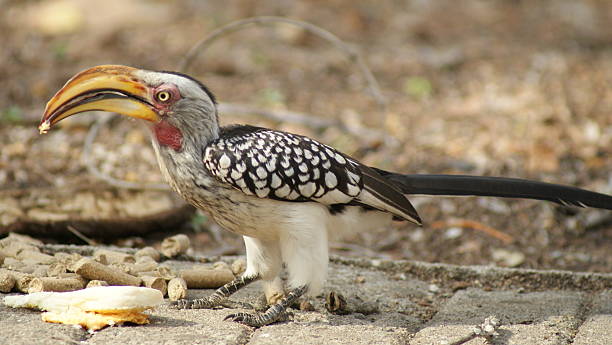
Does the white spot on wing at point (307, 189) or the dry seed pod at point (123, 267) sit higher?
the white spot on wing at point (307, 189)

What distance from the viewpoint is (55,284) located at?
3.29 meters

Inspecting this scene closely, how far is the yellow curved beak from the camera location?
302 centimetres

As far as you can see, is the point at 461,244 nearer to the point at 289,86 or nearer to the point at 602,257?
the point at 602,257

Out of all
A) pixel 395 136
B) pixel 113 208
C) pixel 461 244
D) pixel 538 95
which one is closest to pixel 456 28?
pixel 538 95

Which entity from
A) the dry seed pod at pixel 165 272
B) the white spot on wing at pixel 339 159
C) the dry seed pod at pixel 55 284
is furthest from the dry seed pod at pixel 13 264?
the white spot on wing at pixel 339 159

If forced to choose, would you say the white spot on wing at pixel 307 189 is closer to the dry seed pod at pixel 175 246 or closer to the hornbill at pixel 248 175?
the hornbill at pixel 248 175

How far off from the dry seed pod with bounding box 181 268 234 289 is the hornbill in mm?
191

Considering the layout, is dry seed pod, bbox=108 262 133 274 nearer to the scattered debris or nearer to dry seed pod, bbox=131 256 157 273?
dry seed pod, bbox=131 256 157 273

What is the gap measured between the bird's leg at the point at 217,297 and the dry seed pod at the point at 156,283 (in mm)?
154

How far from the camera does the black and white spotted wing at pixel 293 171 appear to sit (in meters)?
3.20

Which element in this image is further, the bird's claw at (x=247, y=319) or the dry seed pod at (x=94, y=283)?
the dry seed pod at (x=94, y=283)

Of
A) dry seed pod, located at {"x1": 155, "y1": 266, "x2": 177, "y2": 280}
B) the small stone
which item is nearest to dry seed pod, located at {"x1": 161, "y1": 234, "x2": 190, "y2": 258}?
dry seed pod, located at {"x1": 155, "y1": 266, "x2": 177, "y2": 280}

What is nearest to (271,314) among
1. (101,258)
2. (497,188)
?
(101,258)

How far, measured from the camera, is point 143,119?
325cm
